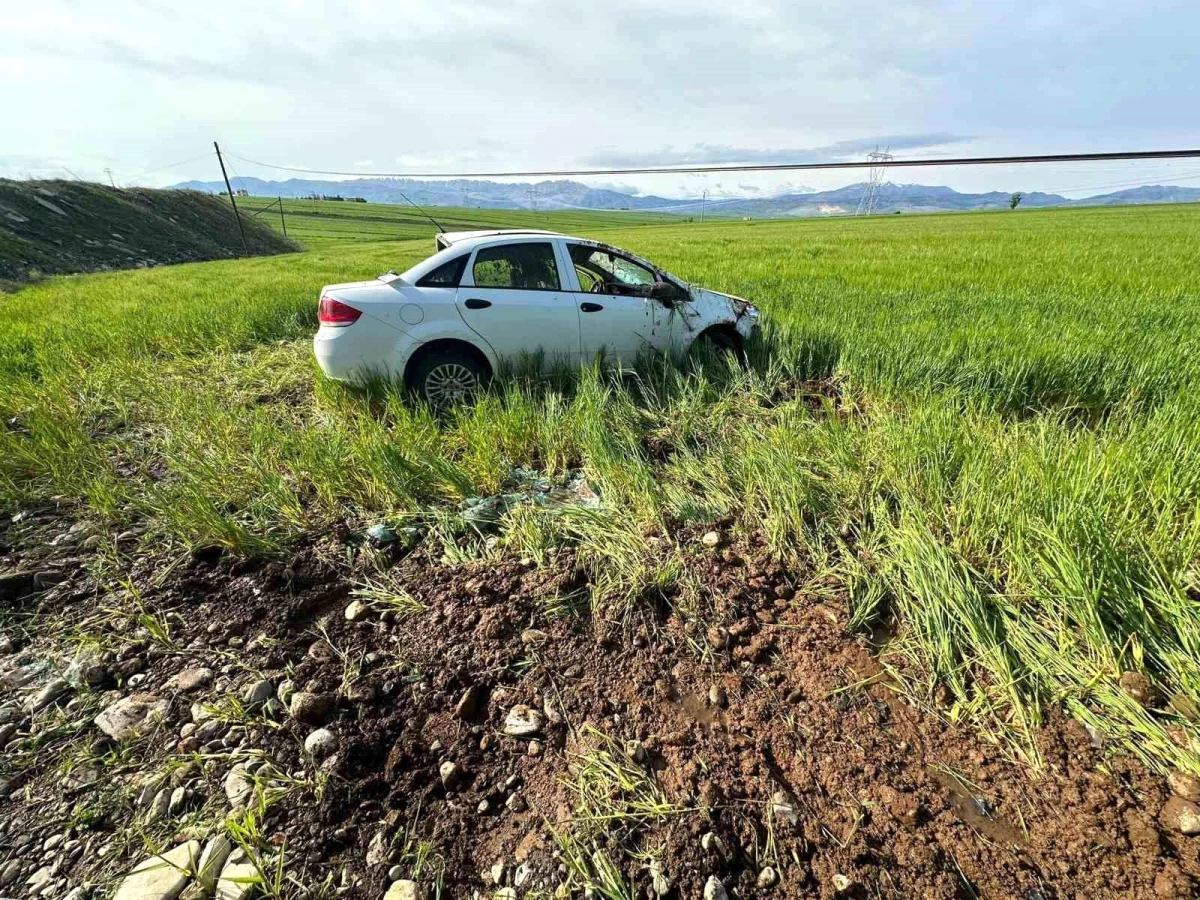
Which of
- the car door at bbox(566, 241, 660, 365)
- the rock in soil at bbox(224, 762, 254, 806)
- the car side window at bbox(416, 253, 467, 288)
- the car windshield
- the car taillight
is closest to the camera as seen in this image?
the rock in soil at bbox(224, 762, 254, 806)

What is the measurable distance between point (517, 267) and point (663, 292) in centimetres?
151

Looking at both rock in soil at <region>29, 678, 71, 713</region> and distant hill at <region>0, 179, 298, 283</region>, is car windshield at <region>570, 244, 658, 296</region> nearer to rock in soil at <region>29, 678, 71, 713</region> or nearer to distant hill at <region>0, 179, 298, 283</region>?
rock in soil at <region>29, 678, 71, 713</region>

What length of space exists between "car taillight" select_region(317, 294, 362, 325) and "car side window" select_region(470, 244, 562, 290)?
112cm

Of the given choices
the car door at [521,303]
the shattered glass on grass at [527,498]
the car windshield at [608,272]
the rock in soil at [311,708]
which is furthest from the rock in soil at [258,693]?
the car windshield at [608,272]

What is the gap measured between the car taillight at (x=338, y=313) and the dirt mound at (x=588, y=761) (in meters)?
2.78

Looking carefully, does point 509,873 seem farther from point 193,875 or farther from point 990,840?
point 990,840

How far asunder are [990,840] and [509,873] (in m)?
1.44

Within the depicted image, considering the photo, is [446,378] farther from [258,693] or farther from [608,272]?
[258,693]

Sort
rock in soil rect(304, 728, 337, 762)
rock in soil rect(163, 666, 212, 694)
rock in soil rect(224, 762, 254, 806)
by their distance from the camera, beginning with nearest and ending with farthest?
rock in soil rect(224, 762, 254, 806) → rock in soil rect(304, 728, 337, 762) → rock in soil rect(163, 666, 212, 694)

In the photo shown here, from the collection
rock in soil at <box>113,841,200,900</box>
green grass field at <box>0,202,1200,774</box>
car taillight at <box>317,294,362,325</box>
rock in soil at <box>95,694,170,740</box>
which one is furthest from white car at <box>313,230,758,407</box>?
rock in soil at <box>113,841,200,900</box>

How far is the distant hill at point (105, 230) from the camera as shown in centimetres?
2222

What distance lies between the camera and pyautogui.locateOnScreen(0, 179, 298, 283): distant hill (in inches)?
875

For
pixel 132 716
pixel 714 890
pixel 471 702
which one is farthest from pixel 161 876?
pixel 714 890

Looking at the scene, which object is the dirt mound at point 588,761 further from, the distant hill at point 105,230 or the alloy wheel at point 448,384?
the distant hill at point 105,230
